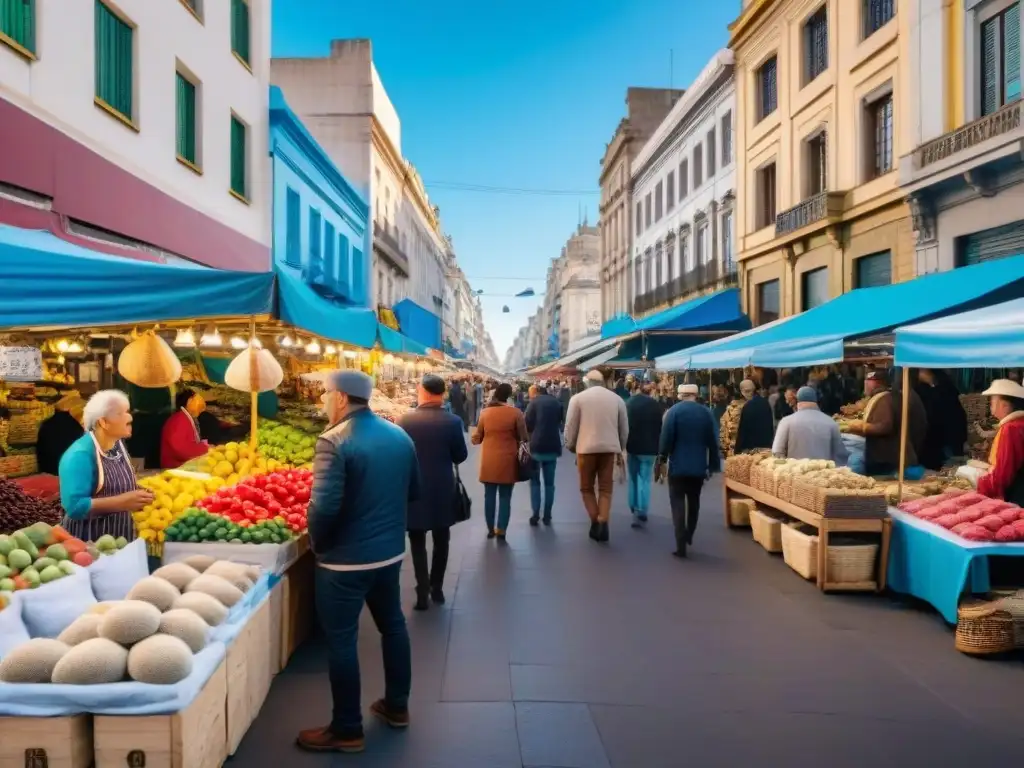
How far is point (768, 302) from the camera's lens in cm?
2316

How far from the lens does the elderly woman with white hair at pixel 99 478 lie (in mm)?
4465

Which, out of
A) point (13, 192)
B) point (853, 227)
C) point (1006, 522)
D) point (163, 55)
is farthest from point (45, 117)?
point (853, 227)

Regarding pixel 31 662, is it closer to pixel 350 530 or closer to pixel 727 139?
pixel 350 530

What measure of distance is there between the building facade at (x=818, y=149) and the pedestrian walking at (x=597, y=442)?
9734 mm

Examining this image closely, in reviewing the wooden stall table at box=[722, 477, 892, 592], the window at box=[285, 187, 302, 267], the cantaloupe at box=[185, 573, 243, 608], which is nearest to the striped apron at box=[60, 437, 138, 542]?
the cantaloupe at box=[185, 573, 243, 608]

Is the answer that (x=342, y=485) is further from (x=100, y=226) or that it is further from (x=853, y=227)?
(x=853, y=227)

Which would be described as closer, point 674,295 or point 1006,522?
point 1006,522

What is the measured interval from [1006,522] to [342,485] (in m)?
5.04

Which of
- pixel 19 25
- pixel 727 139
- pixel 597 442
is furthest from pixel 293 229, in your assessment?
pixel 727 139

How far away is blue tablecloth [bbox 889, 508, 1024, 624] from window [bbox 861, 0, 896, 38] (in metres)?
13.9

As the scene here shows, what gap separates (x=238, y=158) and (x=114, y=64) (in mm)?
5211

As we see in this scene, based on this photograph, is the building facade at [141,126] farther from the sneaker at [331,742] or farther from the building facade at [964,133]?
the building facade at [964,133]

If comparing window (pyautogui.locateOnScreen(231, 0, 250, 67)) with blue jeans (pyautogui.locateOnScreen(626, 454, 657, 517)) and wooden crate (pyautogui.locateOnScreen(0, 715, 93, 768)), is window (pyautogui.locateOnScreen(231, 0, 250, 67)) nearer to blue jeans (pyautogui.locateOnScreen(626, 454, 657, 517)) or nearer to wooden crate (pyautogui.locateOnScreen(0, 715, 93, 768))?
blue jeans (pyautogui.locateOnScreen(626, 454, 657, 517))

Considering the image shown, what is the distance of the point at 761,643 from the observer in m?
5.38
